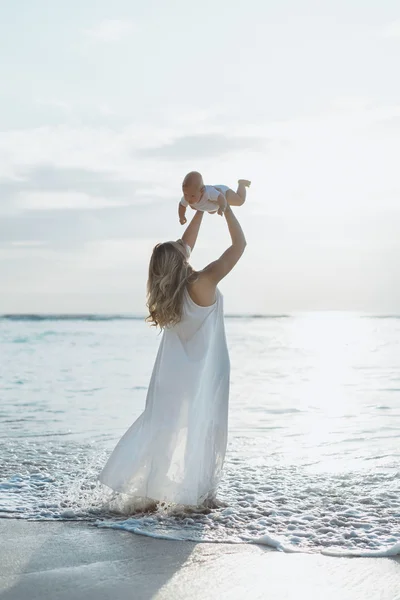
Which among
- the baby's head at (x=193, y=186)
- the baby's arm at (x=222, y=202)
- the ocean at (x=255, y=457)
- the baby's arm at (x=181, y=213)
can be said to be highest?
the baby's head at (x=193, y=186)

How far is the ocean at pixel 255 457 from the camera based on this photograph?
5.00 m

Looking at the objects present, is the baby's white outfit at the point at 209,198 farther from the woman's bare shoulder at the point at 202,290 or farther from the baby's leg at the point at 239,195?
the woman's bare shoulder at the point at 202,290

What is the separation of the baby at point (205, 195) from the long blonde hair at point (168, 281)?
33 centimetres

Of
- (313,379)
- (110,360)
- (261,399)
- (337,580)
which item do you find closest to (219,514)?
(337,580)

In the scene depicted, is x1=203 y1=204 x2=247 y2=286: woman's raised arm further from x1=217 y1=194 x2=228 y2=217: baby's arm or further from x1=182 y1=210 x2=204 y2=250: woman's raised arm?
x1=182 y1=210 x2=204 y2=250: woman's raised arm

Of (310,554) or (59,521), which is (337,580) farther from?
(59,521)

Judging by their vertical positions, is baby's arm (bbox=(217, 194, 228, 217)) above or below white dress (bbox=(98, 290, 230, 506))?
above

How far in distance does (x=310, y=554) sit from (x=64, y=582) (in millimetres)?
1439

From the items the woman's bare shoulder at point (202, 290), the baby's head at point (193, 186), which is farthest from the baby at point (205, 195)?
the woman's bare shoulder at point (202, 290)

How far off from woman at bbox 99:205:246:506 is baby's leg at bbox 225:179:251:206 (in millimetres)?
93

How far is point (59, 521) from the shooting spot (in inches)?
203

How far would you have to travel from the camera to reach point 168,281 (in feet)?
17.2

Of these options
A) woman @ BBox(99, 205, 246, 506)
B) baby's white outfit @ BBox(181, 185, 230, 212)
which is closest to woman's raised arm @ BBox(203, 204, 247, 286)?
woman @ BBox(99, 205, 246, 506)

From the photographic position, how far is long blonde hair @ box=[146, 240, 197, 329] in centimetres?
525
